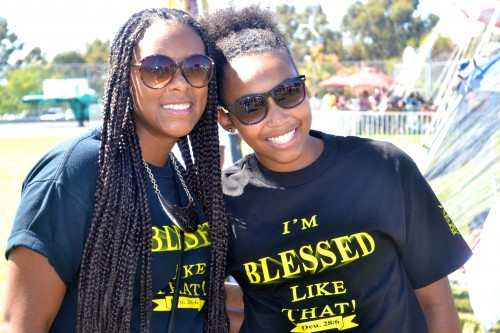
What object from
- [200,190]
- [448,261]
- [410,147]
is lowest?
[410,147]

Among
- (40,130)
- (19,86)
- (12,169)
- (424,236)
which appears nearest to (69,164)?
(424,236)

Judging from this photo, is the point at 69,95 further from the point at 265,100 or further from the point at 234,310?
the point at 265,100

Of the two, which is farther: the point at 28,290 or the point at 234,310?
the point at 234,310

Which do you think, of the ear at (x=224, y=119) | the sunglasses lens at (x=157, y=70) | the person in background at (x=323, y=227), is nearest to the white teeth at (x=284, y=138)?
the person in background at (x=323, y=227)

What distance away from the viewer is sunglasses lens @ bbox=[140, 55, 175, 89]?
7.40 ft

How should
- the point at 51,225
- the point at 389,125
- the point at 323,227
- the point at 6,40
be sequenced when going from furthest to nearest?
the point at 6,40 → the point at 389,125 → the point at 323,227 → the point at 51,225

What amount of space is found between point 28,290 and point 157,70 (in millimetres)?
799

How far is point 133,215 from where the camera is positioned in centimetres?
221

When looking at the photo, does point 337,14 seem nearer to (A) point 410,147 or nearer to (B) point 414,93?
(A) point 410,147

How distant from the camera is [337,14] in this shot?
773 cm

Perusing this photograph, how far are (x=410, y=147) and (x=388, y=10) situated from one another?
201 ft

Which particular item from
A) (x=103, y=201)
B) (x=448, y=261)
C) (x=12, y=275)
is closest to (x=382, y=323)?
(x=448, y=261)

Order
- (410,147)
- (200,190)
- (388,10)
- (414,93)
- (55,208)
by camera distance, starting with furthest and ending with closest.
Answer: (388,10)
(414,93)
(410,147)
(200,190)
(55,208)

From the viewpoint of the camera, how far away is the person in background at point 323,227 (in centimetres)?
236
